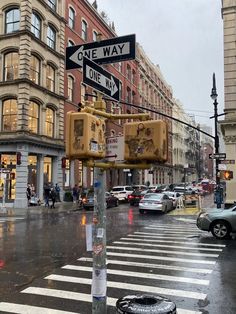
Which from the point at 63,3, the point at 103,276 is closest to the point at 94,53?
the point at 103,276

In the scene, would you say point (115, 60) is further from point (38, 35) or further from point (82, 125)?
point (38, 35)

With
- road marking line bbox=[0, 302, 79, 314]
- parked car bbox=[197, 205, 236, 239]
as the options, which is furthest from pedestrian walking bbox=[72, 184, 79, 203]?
road marking line bbox=[0, 302, 79, 314]

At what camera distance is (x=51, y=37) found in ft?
124

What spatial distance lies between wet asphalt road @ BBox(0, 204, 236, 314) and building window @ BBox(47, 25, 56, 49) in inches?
971

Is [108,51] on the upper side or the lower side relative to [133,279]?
upper

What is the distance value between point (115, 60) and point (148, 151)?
1.52 m

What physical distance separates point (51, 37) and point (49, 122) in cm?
808

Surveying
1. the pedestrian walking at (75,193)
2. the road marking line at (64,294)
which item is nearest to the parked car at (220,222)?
the road marking line at (64,294)

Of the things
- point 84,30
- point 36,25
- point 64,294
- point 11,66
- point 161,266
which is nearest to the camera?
point 64,294

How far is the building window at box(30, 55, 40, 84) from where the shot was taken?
34156 millimetres

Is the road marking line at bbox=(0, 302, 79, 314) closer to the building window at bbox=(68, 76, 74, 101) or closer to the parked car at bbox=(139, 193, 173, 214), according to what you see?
the parked car at bbox=(139, 193, 173, 214)

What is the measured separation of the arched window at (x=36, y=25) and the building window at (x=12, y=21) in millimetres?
1253

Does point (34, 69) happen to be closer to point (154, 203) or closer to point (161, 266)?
point (154, 203)

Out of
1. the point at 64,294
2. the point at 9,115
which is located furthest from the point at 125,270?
the point at 9,115
